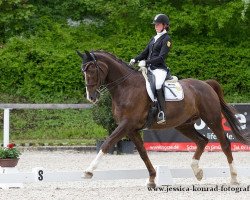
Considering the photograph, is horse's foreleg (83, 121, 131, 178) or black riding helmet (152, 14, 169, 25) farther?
black riding helmet (152, 14, 169, 25)

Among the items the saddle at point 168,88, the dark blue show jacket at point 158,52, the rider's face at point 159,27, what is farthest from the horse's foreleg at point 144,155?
the rider's face at point 159,27

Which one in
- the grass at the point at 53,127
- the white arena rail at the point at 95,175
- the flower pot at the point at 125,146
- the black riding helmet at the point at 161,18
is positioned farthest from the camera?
the grass at the point at 53,127

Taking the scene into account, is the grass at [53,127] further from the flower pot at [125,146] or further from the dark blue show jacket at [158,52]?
the dark blue show jacket at [158,52]

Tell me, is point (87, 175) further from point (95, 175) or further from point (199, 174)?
point (199, 174)

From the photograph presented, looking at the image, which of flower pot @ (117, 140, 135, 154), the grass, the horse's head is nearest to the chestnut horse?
the horse's head

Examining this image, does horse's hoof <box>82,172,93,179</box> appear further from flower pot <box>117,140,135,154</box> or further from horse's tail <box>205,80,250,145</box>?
flower pot <box>117,140,135,154</box>

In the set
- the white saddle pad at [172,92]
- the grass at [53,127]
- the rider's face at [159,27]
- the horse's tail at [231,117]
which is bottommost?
the grass at [53,127]

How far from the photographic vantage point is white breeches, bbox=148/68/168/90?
10.7 metres

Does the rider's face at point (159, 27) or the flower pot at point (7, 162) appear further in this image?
the rider's face at point (159, 27)

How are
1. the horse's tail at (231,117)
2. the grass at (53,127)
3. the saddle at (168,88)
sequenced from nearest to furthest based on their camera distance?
the saddle at (168,88) → the horse's tail at (231,117) → the grass at (53,127)

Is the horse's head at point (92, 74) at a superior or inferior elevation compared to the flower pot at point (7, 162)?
superior

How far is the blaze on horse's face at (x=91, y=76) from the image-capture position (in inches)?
400

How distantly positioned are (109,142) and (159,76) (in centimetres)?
141

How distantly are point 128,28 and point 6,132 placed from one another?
25.5 ft
